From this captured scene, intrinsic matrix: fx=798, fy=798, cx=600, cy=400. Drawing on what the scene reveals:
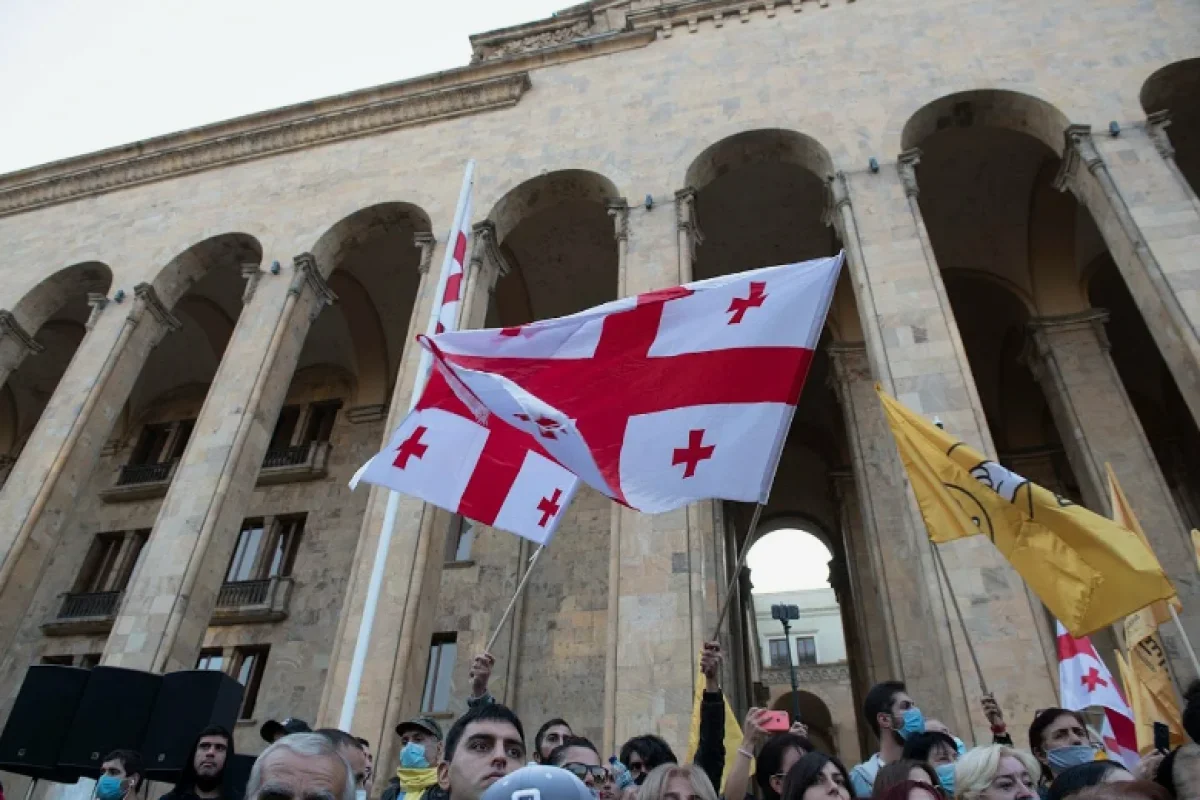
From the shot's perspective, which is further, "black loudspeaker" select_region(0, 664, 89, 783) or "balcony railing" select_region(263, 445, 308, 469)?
"balcony railing" select_region(263, 445, 308, 469)

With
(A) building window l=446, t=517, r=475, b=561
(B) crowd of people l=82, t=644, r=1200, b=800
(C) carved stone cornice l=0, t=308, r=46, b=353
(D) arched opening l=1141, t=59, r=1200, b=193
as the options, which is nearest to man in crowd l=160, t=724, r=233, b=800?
(B) crowd of people l=82, t=644, r=1200, b=800

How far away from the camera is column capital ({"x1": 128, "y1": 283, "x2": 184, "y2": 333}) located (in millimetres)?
15367

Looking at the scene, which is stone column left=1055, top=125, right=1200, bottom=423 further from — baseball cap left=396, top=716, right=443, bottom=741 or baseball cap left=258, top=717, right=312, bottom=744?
baseball cap left=258, top=717, right=312, bottom=744

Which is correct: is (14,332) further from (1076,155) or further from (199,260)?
(1076,155)

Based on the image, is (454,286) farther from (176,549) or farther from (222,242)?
(222,242)

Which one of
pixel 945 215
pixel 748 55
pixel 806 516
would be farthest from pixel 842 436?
pixel 748 55

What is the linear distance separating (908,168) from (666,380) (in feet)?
27.5

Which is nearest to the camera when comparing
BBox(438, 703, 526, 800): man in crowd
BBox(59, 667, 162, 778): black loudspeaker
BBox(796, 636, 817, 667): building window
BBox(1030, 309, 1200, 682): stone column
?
BBox(438, 703, 526, 800): man in crowd

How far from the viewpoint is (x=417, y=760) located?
16.6 feet

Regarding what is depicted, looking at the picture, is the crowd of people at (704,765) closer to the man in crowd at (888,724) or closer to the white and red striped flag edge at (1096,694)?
the man in crowd at (888,724)

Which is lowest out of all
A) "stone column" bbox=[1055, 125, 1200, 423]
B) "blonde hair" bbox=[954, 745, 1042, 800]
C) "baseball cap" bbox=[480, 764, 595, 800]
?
"baseball cap" bbox=[480, 764, 595, 800]

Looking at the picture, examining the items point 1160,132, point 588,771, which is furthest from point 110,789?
point 1160,132

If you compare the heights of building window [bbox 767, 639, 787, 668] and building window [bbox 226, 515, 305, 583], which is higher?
building window [bbox 767, 639, 787, 668]

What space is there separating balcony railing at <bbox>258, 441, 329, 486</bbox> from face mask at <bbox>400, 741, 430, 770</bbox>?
14.0 meters
